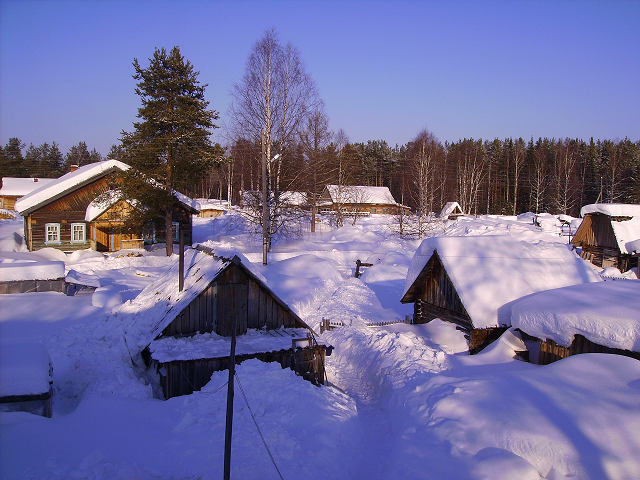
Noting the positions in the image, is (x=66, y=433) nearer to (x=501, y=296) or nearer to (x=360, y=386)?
(x=360, y=386)

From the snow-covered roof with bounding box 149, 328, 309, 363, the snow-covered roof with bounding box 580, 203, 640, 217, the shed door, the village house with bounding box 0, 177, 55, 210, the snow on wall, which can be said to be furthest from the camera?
the village house with bounding box 0, 177, 55, 210

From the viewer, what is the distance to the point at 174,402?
8.32 metres

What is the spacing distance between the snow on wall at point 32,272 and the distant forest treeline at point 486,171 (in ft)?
69.5

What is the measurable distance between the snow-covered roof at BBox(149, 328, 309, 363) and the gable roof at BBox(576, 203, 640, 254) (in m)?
25.9

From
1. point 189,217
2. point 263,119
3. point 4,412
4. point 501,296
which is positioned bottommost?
point 4,412

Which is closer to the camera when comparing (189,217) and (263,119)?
(263,119)

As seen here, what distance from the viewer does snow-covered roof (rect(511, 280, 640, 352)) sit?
7629 mm

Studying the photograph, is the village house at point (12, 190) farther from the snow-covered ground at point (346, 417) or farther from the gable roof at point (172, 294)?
the snow-covered ground at point (346, 417)

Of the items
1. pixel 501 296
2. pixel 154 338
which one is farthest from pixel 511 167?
pixel 154 338

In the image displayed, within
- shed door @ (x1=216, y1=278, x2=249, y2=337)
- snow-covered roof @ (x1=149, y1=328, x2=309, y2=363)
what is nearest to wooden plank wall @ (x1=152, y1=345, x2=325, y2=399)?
snow-covered roof @ (x1=149, y1=328, x2=309, y2=363)

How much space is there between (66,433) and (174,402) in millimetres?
2036

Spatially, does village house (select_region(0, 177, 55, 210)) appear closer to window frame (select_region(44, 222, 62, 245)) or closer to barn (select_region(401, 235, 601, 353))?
window frame (select_region(44, 222, 62, 245))

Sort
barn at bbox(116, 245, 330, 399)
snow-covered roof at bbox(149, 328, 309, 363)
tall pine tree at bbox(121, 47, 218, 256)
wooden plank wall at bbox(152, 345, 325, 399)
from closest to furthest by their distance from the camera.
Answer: wooden plank wall at bbox(152, 345, 325, 399) < barn at bbox(116, 245, 330, 399) < snow-covered roof at bbox(149, 328, 309, 363) < tall pine tree at bbox(121, 47, 218, 256)

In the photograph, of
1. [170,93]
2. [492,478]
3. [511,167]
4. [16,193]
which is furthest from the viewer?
[511,167]
